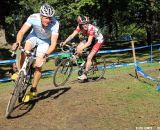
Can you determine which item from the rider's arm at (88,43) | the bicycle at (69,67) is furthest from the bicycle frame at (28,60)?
the rider's arm at (88,43)

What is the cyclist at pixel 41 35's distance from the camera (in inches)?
336

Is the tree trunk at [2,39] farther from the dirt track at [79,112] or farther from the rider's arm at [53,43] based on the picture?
the rider's arm at [53,43]

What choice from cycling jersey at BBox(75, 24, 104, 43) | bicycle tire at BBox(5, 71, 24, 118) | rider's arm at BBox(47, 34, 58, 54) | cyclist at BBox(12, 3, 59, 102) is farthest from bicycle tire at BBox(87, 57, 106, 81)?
bicycle tire at BBox(5, 71, 24, 118)

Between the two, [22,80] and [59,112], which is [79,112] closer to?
[59,112]

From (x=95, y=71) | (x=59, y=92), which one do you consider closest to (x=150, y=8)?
(x=95, y=71)

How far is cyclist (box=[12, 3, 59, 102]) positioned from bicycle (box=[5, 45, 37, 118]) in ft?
0.41

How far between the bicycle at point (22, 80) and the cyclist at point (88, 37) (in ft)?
9.08

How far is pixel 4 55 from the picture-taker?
3400 cm

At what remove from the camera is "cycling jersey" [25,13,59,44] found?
8812 millimetres

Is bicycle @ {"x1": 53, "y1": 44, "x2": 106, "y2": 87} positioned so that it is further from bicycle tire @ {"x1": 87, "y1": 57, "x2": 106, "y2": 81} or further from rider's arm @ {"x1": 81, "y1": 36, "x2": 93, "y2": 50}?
rider's arm @ {"x1": 81, "y1": 36, "x2": 93, "y2": 50}

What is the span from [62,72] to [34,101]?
2.37 meters

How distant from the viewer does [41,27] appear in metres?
8.95

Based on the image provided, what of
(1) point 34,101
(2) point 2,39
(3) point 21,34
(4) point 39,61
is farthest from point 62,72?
(2) point 2,39

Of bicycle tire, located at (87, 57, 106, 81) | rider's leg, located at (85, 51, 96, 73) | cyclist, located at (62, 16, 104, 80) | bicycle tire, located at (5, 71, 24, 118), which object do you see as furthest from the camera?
bicycle tire, located at (87, 57, 106, 81)
